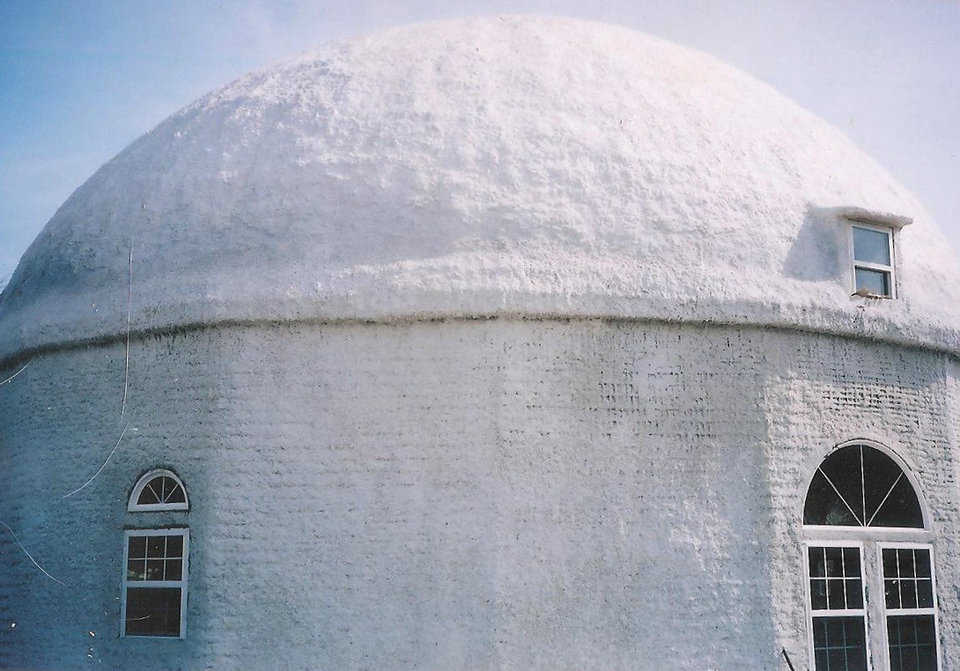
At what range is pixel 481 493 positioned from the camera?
10383 millimetres

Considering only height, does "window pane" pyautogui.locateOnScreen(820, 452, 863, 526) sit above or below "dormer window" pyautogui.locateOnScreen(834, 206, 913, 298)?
below

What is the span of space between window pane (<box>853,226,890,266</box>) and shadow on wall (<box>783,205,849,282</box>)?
29 cm

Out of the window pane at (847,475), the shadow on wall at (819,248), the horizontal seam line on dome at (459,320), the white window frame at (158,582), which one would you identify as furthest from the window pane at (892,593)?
the white window frame at (158,582)

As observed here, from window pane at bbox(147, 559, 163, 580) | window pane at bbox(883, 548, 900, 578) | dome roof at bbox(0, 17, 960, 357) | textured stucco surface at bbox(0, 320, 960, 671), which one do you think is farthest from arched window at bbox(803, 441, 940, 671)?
window pane at bbox(147, 559, 163, 580)

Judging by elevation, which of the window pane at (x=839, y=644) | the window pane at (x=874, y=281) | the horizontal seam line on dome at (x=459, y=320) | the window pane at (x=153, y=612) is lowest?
the window pane at (x=839, y=644)

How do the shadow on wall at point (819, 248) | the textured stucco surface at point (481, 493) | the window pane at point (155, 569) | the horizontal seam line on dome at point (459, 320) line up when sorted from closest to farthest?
1. the textured stucco surface at point (481, 493)
2. the horizontal seam line on dome at point (459, 320)
3. the window pane at point (155, 569)
4. the shadow on wall at point (819, 248)

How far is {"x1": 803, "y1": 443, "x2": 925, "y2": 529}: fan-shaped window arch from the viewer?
1146 centimetres

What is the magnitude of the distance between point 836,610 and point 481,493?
3908 millimetres

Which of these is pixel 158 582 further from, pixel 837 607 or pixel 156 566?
pixel 837 607

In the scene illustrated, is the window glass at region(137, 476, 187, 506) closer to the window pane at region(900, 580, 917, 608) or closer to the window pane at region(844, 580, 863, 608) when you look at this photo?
the window pane at region(844, 580, 863, 608)

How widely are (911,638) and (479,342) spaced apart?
5617 mm

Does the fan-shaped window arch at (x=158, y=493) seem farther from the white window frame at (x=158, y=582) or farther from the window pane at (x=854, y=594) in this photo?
the window pane at (x=854, y=594)

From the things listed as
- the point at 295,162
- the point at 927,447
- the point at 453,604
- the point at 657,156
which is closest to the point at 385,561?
the point at 453,604

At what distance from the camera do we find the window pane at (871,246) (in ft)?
40.5
